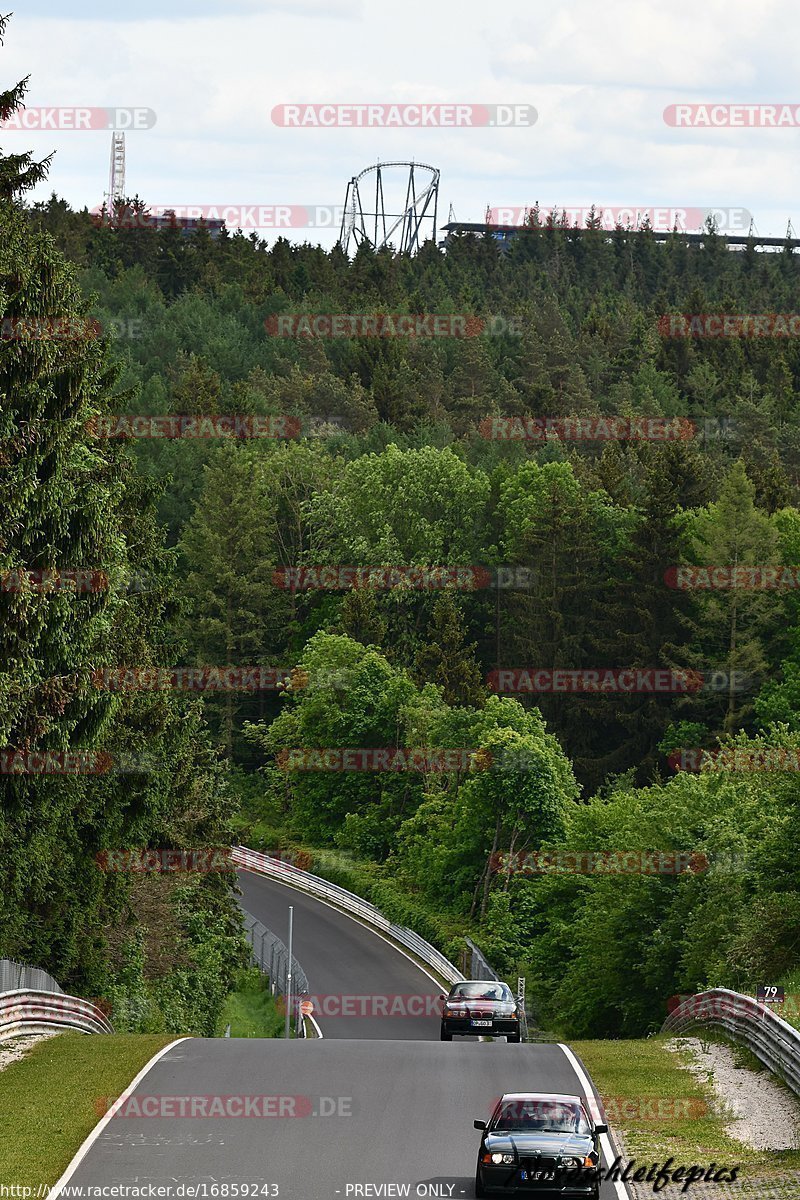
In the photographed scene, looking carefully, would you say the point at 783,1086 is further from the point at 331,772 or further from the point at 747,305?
the point at 747,305

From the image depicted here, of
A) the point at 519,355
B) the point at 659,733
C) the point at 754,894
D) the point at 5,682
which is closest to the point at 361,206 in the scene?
the point at 519,355

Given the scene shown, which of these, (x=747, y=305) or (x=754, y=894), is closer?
(x=754, y=894)

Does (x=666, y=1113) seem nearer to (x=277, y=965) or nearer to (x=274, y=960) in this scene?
(x=277, y=965)

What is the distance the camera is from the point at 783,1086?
25.1m

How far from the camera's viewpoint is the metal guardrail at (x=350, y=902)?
66375 millimetres

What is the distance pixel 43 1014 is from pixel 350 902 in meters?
48.0

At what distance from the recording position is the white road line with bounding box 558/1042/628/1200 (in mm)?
18844

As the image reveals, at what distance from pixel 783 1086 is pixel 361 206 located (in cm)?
14555

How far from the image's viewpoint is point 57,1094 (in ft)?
77.9

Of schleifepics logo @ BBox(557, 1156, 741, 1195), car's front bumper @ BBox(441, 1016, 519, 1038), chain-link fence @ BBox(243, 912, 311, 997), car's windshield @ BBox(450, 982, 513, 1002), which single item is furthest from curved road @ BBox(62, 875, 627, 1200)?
chain-link fence @ BBox(243, 912, 311, 997)

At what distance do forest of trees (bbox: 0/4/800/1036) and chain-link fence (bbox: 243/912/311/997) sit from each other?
5339 mm

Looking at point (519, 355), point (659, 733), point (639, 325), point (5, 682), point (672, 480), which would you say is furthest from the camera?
point (639, 325)

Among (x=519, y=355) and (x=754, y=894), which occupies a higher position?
(x=519, y=355)

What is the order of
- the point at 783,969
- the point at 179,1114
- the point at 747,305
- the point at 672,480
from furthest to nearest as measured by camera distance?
the point at 747,305, the point at 672,480, the point at 783,969, the point at 179,1114
